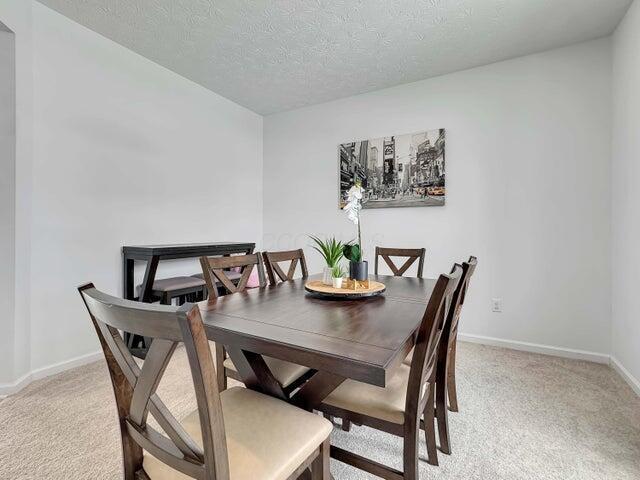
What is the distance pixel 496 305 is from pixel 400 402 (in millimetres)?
2248

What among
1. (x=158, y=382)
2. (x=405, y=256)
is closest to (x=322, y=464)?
A: (x=158, y=382)

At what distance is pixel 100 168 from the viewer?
8.45 feet

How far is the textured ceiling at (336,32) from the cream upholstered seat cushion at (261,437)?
2.46 metres

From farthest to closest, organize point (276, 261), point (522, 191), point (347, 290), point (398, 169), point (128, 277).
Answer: point (398, 169)
point (522, 191)
point (128, 277)
point (276, 261)
point (347, 290)

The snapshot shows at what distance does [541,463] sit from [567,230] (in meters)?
1.98

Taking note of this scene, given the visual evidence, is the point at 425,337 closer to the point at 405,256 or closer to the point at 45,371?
the point at 405,256

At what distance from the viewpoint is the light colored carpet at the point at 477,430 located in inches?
55.1

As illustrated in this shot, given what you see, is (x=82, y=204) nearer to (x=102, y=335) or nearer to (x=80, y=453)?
(x=80, y=453)

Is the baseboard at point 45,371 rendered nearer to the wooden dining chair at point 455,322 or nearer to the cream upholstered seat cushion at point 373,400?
the cream upholstered seat cushion at point 373,400

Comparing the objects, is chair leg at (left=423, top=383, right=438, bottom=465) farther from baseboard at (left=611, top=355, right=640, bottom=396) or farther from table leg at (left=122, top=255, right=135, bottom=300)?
table leg at (left=122, top=255, right=135, bottom=300)

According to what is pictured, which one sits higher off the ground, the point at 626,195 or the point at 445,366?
the point at 626,195

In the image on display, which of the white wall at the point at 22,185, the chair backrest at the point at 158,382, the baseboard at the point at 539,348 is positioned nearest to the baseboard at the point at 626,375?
the baseboard at the point at 539,348

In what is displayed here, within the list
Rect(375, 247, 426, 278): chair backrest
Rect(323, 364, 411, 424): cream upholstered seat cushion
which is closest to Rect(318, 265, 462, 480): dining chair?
Rect(323, 364, 411, 424): cream upholstered seat cushion

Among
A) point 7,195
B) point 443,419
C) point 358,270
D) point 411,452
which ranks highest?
point 7,195
